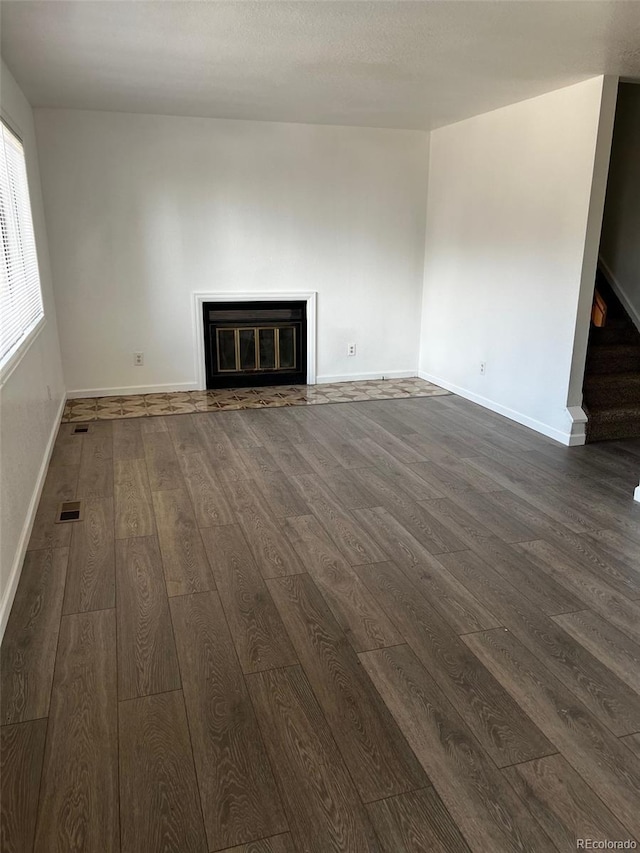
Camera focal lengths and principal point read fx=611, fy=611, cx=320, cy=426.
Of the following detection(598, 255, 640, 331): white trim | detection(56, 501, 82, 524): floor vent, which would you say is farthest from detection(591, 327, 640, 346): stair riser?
detection(56, 501, 82, 524): floor vent

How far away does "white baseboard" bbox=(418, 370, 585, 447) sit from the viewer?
173 inches

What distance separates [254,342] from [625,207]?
138 inches

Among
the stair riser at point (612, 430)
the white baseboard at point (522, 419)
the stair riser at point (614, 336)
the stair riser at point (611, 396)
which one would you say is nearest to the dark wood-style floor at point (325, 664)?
the white baseboard at point (522, 419)

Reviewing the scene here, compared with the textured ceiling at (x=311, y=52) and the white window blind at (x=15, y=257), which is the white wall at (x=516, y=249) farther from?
the white window blind at (x=15, y=257)

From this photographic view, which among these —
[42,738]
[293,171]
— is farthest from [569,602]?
[293,171]

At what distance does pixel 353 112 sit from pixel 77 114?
7.42 feet

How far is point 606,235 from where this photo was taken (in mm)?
5492

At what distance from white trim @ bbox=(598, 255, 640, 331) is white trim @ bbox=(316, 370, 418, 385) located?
6.72 ft

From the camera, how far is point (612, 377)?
195 inches

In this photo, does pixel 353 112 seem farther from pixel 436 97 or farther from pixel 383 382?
pixel 383 382

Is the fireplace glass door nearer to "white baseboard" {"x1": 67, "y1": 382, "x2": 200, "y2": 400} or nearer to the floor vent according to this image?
"white baseboard" {"x1": 67, "y1": 382, "x2": 200, "y2": 400}

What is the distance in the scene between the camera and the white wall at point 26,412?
2.53 metres

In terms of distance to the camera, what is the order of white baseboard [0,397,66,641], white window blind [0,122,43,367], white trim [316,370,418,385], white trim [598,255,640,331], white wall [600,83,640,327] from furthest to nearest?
white trim [316,370,418,385]
white trim [598,255,640,331]
white wall [600,83,640,327]
white window blind [0,122,43,367]
white baseboard [0,397,66,641]

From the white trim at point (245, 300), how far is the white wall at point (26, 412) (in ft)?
4.03
